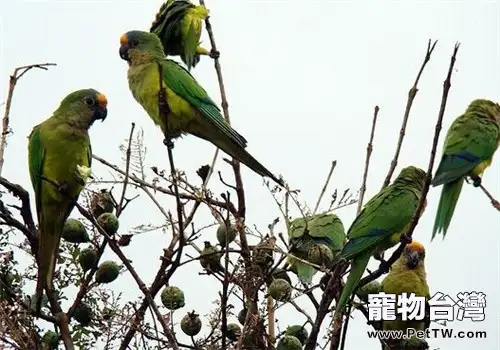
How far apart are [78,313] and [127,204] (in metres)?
0.39

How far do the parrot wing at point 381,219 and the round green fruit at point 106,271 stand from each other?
939 millimetres

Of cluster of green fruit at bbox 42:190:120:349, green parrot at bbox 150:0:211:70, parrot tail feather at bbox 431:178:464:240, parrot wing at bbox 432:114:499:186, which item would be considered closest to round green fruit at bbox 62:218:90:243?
cluster of green fruit at bbox 42:190:120:349

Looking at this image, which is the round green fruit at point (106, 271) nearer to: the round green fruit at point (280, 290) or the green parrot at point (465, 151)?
the round green fruit at point (280, 290)

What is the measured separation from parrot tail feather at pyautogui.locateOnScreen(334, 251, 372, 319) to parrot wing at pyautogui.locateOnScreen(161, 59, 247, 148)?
0.82 m

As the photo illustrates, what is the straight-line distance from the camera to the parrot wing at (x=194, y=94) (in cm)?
335

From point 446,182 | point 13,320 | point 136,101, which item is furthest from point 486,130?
point 13,320

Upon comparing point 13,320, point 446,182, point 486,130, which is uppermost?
point 486,130

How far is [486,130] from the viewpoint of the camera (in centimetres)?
381

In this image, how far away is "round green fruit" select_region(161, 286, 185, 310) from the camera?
7.58ft

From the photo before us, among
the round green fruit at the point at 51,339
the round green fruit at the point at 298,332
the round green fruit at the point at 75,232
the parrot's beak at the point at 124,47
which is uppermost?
the parrot's beak at the point at 124,47

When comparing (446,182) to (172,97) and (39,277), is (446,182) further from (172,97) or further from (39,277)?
(39,277)

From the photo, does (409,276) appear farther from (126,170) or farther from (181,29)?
(126,170)

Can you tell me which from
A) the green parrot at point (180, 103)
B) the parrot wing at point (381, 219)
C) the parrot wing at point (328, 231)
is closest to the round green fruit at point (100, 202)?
the green parrot at point (180, 103)

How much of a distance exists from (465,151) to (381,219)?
64 cm
